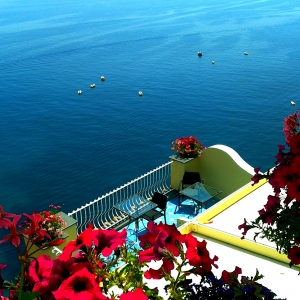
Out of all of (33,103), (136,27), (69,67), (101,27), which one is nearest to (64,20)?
(101,27)

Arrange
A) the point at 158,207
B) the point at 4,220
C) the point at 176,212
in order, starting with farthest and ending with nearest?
the point at 176,212 → the point at 158,207 → the point at 4,220

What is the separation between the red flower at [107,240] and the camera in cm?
178

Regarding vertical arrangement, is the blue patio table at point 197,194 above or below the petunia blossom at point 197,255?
below

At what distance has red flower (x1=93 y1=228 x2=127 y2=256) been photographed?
1783mm

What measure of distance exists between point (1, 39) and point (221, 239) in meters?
58.9

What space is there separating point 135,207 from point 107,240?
6973 millimetres

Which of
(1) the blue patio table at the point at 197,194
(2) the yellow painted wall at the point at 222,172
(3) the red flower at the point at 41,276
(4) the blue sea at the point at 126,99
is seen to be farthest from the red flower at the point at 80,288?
(4) the blue sea at the point at 126,99

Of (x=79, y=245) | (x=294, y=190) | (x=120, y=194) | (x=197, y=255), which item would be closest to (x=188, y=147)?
(x=120, y=194)

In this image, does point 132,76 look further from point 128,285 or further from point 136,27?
point 128,285

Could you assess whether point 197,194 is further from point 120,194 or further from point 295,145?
point 295,145

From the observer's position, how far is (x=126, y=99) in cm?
3416

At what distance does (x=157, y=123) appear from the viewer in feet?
98.0

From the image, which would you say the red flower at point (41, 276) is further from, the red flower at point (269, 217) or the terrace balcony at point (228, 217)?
the terrace balcony at point (228, 217)

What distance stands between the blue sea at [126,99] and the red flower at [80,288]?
18.5 metres
